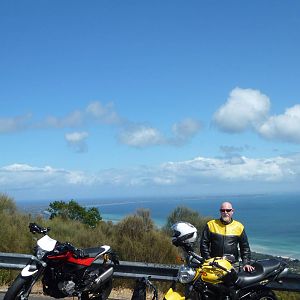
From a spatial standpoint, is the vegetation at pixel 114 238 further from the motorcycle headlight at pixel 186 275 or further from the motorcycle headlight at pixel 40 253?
the motorcycle headlight at pixel 186 275

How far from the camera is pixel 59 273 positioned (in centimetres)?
746

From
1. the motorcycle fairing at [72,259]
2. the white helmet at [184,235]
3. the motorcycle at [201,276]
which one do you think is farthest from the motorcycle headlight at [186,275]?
the motorcycle fairing at [72,259]

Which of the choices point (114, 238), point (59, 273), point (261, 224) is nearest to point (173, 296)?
point (59, 273)

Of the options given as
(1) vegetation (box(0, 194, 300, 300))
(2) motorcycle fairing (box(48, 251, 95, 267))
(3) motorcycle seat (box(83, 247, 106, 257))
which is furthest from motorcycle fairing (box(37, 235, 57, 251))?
(1) vegetation (box(0, 194, 300, 300))

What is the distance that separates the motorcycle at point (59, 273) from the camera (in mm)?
7277

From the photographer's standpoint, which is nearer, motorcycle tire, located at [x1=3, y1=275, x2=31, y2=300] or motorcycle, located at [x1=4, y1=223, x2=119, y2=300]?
motorcycle tire, located at [x1=3, y1=275, x2=31, y2=300]

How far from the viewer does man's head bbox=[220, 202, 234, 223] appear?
289 inches

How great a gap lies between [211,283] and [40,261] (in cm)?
259

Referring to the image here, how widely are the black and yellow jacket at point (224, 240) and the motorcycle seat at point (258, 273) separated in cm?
36

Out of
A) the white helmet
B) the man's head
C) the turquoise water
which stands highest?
the man's head

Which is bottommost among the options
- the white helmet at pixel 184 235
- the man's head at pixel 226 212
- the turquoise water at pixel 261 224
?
the turquoise water at pixel 261 224

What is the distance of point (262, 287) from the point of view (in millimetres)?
6809

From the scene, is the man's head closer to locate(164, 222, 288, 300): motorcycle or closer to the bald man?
the bald man

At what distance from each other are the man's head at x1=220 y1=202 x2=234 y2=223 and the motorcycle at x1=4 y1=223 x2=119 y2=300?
2042 millimetres
